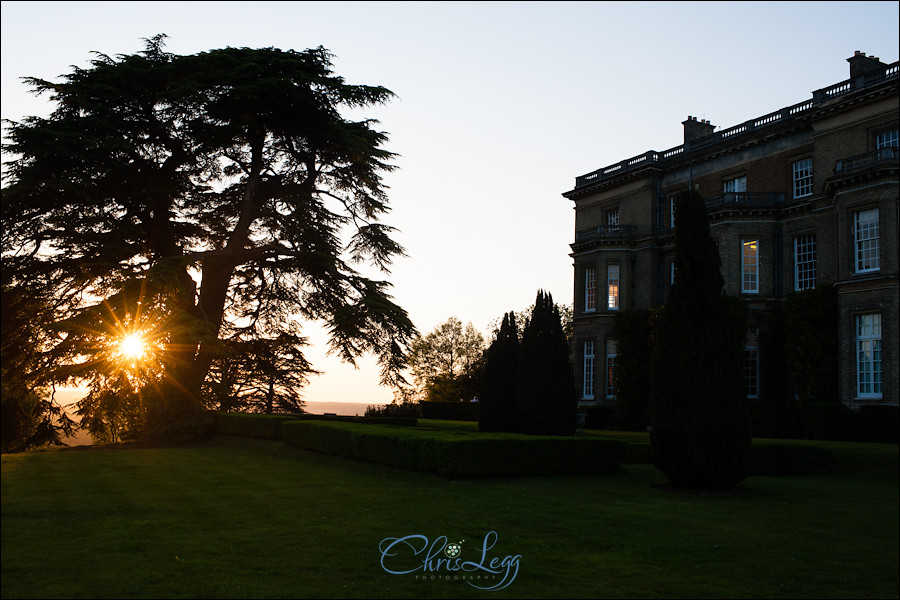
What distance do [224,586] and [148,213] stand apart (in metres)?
22.9

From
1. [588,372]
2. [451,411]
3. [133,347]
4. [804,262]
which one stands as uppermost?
[804,262]

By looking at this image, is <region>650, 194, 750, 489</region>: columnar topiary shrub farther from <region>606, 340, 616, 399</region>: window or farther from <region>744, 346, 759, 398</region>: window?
<region>606, 340, 616, 399</region>: window

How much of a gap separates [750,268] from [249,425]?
26.1 meters

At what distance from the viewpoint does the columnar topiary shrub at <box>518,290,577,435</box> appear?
27.9 meters

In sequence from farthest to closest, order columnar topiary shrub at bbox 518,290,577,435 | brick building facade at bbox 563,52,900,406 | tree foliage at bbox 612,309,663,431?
tree foliage at bbox 612,309,663,431
brick building facade at bbox 563,52,900,406
columnar topiary shrub at bbox 518,290,577,435

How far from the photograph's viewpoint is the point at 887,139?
32.6m

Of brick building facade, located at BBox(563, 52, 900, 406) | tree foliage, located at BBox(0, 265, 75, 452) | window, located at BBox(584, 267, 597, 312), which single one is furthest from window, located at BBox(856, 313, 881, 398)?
tree foliage, located at BBox(0, 265, 75, 452)

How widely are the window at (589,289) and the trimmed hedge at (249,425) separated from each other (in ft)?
78.5

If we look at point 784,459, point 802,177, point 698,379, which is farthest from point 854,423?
point 698,379

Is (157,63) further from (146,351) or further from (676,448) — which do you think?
(676,448)

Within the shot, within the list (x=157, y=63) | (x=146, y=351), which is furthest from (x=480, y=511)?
(x=157, y=63)

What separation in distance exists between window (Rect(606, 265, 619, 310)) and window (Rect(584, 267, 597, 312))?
93 centimetres

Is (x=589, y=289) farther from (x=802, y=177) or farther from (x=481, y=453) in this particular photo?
(x=481, y=453)

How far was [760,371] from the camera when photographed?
37.0m
